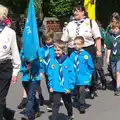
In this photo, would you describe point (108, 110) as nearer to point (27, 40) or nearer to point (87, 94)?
point (87, 94)

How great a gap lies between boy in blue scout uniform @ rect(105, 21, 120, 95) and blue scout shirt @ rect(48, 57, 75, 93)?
8.79ft

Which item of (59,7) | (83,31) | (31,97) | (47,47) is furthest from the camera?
(59,7)

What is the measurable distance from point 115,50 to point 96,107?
1777mm

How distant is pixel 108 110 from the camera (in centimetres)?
804

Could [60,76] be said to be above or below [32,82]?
above

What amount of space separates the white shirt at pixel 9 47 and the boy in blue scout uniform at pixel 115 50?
3.70 metres

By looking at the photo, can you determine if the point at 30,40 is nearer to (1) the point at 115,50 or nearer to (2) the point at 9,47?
(2) the point at 9,47

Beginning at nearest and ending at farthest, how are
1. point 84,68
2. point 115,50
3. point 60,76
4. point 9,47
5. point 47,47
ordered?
point 9,47
point 60,76
point 47,47
point 84,68
point 115,50

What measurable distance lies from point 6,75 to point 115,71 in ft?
12.9

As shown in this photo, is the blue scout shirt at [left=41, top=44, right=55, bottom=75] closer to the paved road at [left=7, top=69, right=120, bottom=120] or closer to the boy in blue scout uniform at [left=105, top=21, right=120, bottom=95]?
the paved road at [left=7, top=69, right=120, bottom=120]

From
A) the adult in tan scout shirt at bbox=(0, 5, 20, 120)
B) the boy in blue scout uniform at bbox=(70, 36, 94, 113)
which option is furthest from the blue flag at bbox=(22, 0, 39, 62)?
the boy in blue scout uniform at bbox=(70, 36, 94, 113)

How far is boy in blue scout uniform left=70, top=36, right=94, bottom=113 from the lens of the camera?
7980 mm

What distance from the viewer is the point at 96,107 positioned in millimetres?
8312

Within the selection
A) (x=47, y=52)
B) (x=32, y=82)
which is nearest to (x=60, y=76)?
(x=32, y=82)
